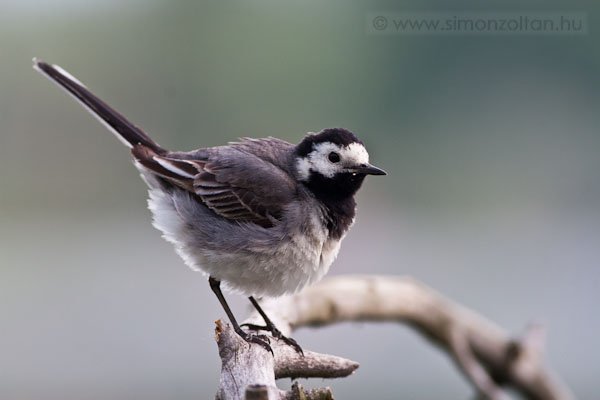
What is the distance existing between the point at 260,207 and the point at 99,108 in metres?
1.07

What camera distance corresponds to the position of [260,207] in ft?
10.4

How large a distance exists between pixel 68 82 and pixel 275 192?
1319 mm

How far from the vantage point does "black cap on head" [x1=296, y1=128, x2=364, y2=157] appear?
3164mm

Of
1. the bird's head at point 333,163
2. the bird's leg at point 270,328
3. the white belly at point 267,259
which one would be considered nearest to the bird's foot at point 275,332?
the bird's leg at point 270,328

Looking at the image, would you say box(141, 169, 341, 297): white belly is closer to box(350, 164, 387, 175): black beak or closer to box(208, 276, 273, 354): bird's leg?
box(208, 276, 273, 354): bird's leg

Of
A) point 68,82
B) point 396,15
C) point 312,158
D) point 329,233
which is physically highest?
point 396,15

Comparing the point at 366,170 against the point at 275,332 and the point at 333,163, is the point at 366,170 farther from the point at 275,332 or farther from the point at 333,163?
the point at 275,332

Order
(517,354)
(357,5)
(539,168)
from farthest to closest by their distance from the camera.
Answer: (539,168), (357,5), (517,354)

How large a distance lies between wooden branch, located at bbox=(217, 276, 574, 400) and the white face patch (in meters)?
0.76

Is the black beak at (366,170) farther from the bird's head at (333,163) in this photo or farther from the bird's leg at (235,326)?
the bird's leg at (235,326)

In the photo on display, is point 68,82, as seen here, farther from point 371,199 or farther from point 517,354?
point 371,199

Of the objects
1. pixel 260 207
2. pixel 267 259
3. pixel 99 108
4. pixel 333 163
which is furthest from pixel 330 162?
pixel 99 108

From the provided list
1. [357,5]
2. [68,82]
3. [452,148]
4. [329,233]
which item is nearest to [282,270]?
[329,233]

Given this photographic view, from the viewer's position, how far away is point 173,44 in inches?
361
